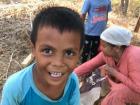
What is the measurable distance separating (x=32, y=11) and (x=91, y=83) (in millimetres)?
3093

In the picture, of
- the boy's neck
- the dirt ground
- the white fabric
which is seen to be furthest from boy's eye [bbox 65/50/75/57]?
the dirt ground

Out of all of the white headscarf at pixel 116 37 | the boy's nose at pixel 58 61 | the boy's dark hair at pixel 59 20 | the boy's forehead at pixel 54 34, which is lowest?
the white headscarf at pixel 116 37

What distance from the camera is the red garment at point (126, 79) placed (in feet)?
11.0

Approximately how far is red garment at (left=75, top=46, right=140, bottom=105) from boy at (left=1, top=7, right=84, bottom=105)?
151 cm

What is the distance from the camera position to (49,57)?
68.5 inches

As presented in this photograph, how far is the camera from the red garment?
133 inches

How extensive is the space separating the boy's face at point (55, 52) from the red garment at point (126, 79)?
5.35ft

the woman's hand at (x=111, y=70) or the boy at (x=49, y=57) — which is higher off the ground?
the boy at (x=49, y=57)

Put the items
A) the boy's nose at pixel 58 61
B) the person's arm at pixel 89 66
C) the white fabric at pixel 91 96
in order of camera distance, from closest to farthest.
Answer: the boy's nose at pixel 58 61 → the person's arm at pixel 89 66 → the white fabric at pixel 91 96

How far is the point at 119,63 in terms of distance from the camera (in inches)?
139

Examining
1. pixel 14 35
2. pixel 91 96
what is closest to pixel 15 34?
pixel 14 35

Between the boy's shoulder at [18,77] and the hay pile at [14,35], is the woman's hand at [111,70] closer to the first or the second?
the hay pile at [14,35]

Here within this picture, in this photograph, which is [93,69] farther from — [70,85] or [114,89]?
[70,85]

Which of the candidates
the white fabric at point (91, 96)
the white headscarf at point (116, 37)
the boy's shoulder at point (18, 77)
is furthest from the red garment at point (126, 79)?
the boy's shoulder at point (18, 77)
